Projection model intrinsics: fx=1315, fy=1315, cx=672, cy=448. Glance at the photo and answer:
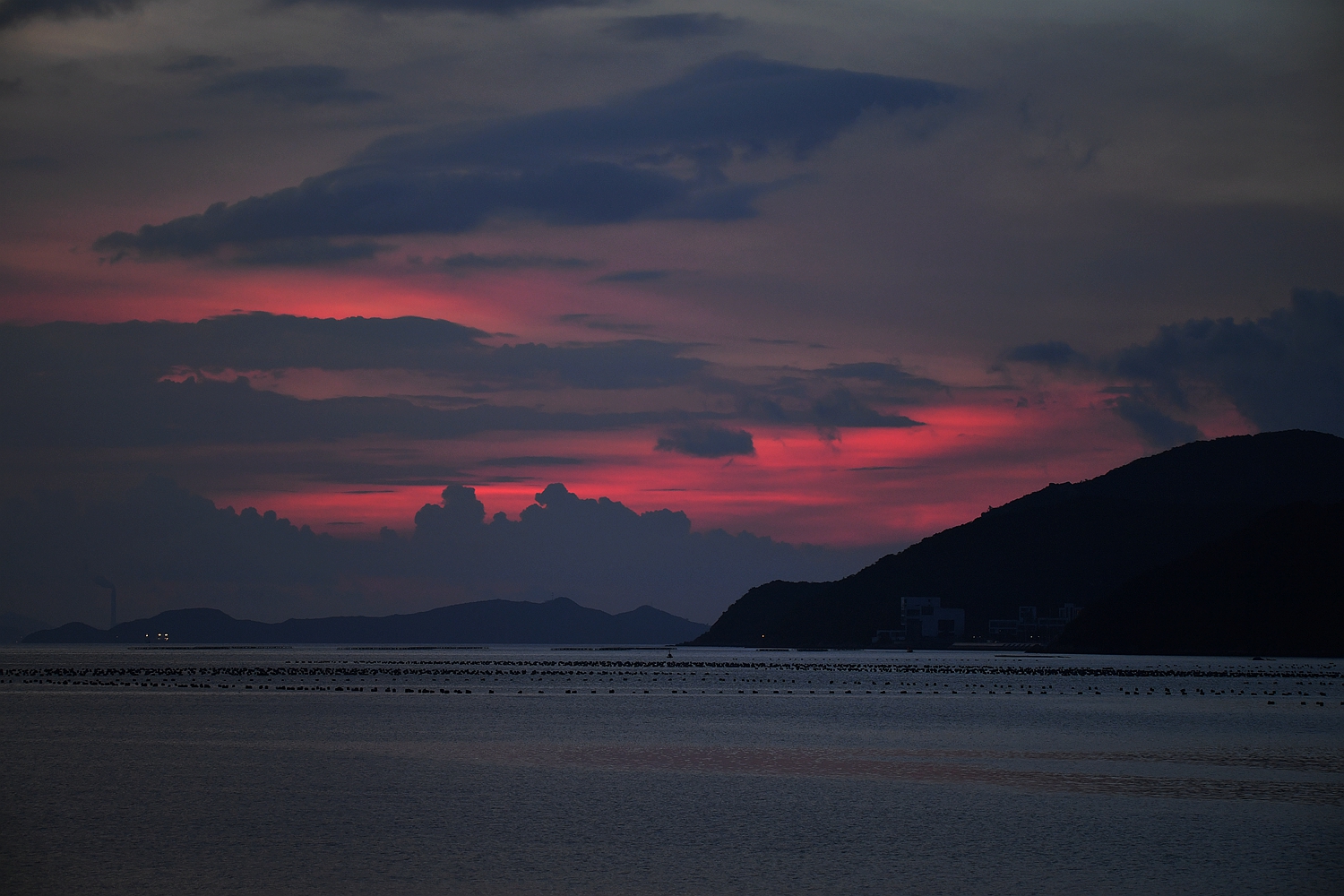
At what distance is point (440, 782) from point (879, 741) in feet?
103

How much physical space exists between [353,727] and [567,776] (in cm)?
3299

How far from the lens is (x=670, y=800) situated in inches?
2062

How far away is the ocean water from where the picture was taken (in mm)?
37250

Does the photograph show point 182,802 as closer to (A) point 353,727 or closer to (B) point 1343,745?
(A) point 353,727

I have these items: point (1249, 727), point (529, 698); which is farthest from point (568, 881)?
point (529, 698)

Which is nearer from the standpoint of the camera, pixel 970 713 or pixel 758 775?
pixel 758 775

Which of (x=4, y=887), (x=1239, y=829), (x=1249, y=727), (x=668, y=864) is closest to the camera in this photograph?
(x=4, y=887)

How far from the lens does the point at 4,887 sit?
3450 centimetres

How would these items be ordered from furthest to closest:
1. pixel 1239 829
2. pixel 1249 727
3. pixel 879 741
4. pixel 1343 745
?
pixel 1249 727 → pixel 879 741 → pixel 1343 745 → pixel 1239 829

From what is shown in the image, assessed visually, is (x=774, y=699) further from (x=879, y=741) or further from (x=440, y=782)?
(x=440, y=782)

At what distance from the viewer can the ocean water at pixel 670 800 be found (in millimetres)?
37250

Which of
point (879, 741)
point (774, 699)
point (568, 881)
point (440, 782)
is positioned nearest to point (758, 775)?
point (440, 782)

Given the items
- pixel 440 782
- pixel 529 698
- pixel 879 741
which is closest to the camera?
pixel 440 782

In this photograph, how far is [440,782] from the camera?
190 feet
